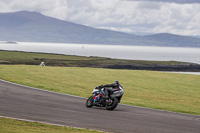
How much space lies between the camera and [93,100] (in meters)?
19.3

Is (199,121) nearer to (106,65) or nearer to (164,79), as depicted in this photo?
(164,79)

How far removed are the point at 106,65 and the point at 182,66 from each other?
33.3 meters

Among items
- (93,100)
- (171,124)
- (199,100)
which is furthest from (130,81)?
(171,124)

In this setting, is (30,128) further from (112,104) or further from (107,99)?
(107,99)

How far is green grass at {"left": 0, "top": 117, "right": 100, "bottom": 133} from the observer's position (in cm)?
1250

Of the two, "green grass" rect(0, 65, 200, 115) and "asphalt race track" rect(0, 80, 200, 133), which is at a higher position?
"green grass" rect(0, 65, 200, 115)

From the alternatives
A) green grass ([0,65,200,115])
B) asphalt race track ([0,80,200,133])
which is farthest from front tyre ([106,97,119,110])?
green grass ([0,65,200,115])

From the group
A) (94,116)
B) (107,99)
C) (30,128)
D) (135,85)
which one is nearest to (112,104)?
(107,99)

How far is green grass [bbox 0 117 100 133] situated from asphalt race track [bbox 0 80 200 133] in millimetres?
894

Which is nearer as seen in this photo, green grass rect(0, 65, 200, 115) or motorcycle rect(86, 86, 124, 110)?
motorcycle rect(86, 86, 124, 110)

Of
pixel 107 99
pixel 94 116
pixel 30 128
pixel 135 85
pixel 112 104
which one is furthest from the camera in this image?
pixel 135 85

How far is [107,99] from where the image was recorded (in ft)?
61.8

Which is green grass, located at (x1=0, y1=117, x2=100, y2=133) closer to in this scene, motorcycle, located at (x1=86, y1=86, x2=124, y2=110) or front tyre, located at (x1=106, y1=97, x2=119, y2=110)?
front tyre, located at (x1=106, y1=97, x2=119, y2=110)

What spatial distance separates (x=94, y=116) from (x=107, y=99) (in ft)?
7.84
